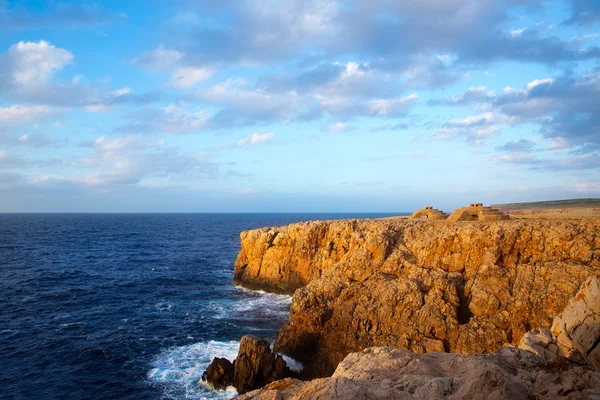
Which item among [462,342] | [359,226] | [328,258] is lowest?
[462,342]

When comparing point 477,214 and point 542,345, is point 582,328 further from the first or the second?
point 477,214

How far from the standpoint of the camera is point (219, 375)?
26.5m

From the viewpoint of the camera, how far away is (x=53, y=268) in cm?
6153

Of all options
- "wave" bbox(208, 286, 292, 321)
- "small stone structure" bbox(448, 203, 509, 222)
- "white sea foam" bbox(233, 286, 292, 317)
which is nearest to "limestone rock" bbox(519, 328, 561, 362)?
"small stone structure" bbox(448, 203, 509, 222)

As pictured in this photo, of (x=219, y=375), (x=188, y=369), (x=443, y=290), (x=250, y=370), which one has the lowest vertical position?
(x=188, y=369)

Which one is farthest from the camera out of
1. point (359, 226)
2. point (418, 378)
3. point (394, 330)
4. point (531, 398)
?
point (359, 226)

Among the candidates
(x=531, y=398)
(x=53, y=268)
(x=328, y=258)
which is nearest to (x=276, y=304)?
(x=328, y=258)

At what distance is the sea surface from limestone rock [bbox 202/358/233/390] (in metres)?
0.63

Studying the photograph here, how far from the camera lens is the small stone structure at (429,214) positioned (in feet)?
154

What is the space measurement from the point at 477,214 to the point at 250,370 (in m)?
27.6

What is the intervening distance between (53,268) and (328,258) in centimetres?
4628

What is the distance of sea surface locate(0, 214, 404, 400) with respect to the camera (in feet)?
88.6

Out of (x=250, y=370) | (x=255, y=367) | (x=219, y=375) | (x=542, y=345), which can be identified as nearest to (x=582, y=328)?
(x=542, y=345)

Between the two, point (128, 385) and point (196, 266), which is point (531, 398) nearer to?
point (128, 385)
